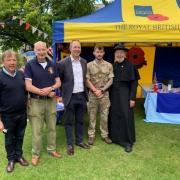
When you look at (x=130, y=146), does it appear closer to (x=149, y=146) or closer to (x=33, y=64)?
(x=149, y=146)

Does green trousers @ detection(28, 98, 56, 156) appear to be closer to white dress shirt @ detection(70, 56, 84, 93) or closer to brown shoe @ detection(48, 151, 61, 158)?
brown shoe @ detection(48, 151, 61, 158)

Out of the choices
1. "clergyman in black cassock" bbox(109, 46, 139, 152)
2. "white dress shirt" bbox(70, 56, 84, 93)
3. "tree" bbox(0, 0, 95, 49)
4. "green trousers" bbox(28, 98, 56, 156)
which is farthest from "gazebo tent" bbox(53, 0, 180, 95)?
"tree" bbox(0, 0, 95, 49)

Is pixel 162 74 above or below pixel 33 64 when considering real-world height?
below

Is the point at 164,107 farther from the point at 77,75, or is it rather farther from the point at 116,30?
the point at 77,75

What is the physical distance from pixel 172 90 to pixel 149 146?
2144 millimetres

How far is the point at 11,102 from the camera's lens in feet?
14.3

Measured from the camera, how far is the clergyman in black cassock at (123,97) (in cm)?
545

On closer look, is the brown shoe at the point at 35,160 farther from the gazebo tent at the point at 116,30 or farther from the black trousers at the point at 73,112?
the gazebo tent at the point at 116,30

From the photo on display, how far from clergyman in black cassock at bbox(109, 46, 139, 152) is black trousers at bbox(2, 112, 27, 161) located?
160 centimetres

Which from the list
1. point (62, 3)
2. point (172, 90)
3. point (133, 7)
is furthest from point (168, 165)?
point (62, 3)

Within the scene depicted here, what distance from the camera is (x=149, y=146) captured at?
5.59 meters

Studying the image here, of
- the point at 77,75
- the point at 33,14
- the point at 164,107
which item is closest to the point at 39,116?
the point at 77,75

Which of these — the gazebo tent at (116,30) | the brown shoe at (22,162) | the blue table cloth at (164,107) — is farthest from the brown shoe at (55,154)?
the blue table cloth at (164,107)

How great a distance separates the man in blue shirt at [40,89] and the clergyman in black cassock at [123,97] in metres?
1.08
